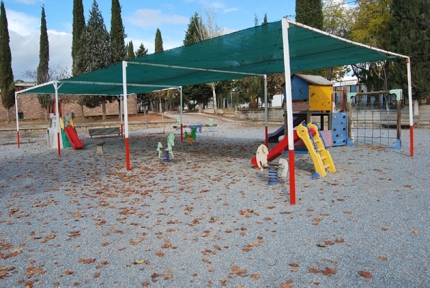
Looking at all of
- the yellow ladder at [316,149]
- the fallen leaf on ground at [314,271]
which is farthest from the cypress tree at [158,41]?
the fallen leaf on ground at [314,271]

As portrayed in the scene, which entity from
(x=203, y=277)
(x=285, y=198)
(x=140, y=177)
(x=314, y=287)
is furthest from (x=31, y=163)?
(x=314, y=287)

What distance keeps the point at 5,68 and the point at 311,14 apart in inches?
1011

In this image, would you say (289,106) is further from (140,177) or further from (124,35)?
(124,35)

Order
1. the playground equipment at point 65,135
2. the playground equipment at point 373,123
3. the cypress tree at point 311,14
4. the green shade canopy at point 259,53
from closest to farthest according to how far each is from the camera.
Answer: the green shade canopy at point 259,53
the playground equipment at point 373,123
the playground equipment at point 65,135
the cypress tree at point 311,14

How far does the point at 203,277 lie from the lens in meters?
3.03

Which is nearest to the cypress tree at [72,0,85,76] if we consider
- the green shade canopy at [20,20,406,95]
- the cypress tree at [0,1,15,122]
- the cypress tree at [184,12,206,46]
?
the cypress tree at [0,1,15,122]

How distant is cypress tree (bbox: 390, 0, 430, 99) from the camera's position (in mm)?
20359

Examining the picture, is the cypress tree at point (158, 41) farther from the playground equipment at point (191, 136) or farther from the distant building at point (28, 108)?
the playground equipment at point (191, 136)

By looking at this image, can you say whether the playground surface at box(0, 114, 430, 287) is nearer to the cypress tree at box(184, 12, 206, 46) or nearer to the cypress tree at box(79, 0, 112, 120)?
the cypress tree at box(79, 0, 112, 120)

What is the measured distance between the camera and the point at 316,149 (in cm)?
709

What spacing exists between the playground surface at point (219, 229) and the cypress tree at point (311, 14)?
17.5m

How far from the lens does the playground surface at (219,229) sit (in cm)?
306

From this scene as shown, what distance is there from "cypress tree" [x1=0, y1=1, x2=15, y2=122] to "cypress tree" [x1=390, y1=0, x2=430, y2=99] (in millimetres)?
30301

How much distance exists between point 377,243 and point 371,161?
5.65 metres
